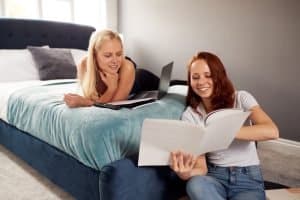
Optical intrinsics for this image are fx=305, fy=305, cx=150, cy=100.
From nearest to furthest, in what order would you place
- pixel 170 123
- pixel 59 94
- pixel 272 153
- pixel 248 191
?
pixel 170 123
pixel 248 191
pixel 59 94
pixel 272 153

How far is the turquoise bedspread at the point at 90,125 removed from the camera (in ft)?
4.73

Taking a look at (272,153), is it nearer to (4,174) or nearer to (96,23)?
(4,174)

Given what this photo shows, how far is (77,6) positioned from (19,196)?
296 cm

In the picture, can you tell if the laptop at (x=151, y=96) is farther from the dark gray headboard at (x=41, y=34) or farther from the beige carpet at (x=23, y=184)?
the dark gray headboard at (x=41, y=34)

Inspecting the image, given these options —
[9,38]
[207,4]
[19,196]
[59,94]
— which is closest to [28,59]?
[9,38]

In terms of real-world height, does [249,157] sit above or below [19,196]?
above

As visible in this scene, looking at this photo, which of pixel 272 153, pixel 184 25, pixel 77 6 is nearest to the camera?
pixel 272 153

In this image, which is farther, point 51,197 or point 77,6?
point 77,6

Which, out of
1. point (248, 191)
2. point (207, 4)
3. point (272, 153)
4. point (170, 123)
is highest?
point (207, 4)

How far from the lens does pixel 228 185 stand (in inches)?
55.0

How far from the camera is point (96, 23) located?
4.23 meters

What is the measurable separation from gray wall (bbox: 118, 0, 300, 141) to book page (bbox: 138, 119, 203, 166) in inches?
73.1

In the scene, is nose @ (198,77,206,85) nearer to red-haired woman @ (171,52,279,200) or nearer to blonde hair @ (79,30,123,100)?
red-haired woman @ (171,52,279,200)

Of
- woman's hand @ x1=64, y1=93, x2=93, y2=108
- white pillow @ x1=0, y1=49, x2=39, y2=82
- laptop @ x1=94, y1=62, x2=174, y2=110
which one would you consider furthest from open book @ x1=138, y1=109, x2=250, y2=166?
white pillow @ x1=0, y1=49, x2=39, y2=82
